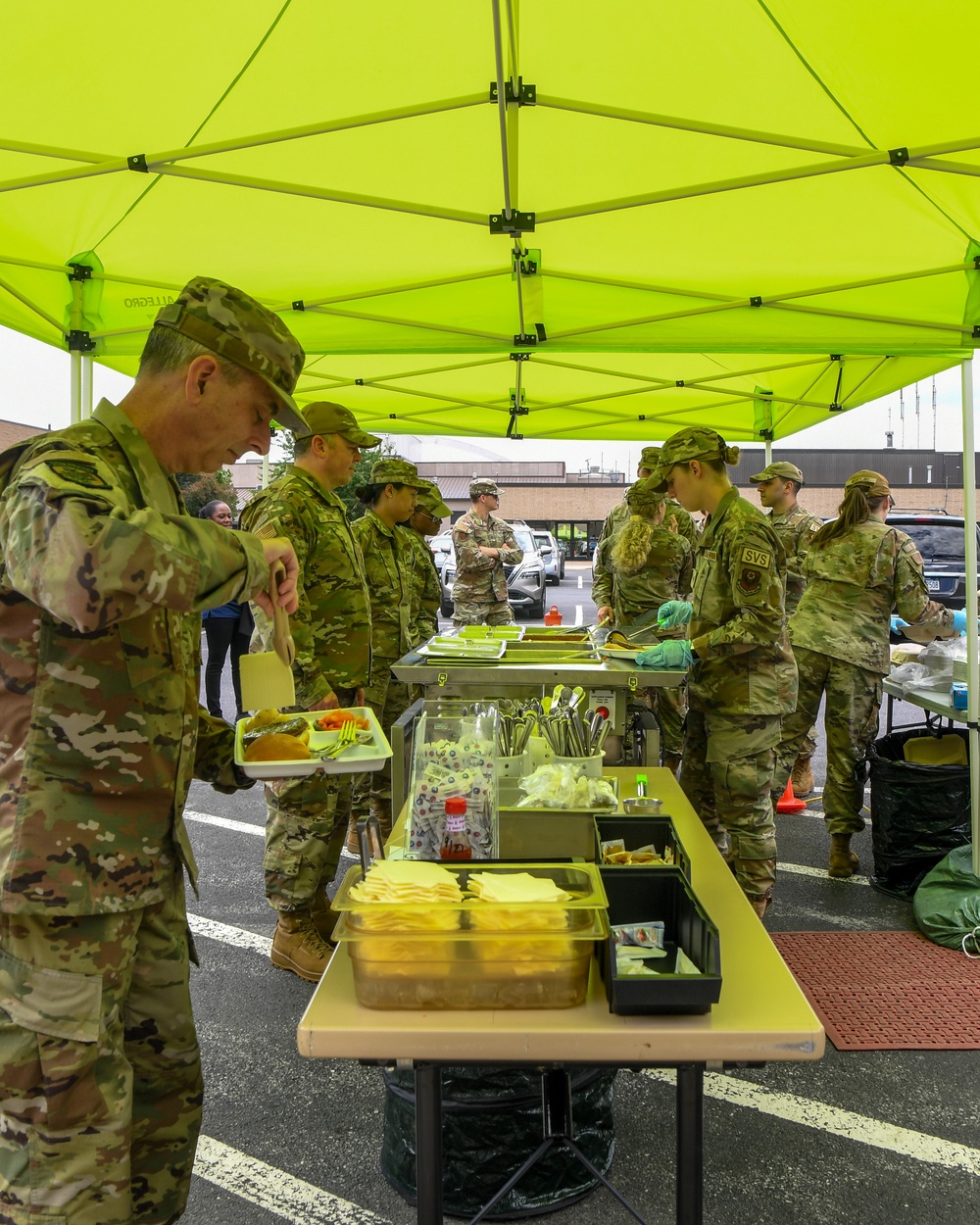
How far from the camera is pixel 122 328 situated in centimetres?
419

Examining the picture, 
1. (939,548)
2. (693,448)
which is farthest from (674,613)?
(939,548)

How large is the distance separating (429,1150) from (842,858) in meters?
3.70

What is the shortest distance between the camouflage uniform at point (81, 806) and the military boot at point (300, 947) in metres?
2.00

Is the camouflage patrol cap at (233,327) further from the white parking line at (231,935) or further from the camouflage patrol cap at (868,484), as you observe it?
the camouflage patrol cap at (868,484)

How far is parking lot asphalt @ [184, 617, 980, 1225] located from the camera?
2.38 meters

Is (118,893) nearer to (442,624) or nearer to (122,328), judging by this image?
(122,328)

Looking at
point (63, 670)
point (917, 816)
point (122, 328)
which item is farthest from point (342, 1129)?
point (122, 328)

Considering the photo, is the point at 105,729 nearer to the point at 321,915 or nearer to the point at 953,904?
the point at 321,915

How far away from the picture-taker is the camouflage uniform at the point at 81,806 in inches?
56.1

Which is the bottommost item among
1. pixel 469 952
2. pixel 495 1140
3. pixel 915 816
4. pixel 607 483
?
pixel 495 1140

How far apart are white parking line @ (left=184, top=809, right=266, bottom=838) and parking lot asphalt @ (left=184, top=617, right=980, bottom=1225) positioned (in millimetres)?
1950

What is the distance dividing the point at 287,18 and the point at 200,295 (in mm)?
1799

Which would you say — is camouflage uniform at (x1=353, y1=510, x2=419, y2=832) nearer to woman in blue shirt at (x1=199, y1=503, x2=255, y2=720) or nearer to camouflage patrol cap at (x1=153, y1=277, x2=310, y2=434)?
woman in blue shirt at (x1=199, y1=503, x2=255, y2=720)

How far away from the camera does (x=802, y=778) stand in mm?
6422
